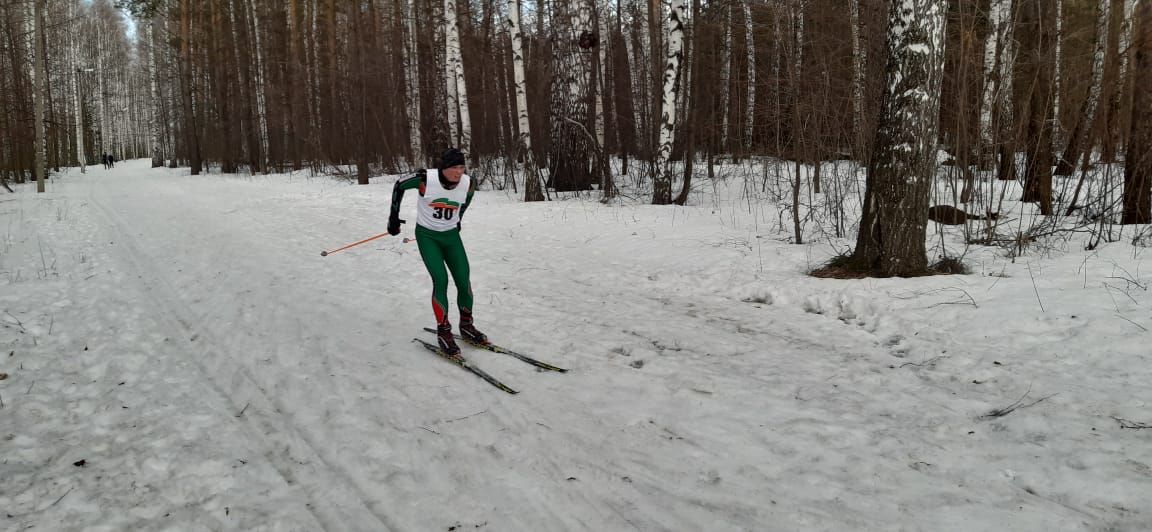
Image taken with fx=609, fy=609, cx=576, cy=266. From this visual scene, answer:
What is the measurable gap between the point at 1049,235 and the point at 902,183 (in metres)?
3.34

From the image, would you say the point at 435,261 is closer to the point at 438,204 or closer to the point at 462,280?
the point at 462,280

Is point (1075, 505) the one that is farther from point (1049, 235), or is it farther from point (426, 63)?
point (426, 63)

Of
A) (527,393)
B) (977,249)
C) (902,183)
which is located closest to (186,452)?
(527,393)

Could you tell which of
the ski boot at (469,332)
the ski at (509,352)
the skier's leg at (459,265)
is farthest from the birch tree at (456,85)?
the ski boot at (469,332)

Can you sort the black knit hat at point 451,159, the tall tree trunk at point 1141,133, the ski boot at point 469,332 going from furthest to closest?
the tall tree trunk at point 1141,133, the ski boot at point 469,332, the black knit hat at point 451,159

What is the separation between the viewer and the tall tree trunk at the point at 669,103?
12049 mm

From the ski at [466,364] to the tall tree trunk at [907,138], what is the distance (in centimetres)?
461

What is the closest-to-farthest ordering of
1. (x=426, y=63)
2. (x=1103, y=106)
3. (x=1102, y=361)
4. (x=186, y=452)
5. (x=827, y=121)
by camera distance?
(x=186, y=452) → (x=1102, y=361) → (x=1103, y=106) → (x=827, y=121) → (x=426, y=63)

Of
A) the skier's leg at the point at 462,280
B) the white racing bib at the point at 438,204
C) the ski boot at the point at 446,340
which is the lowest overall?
the ski boot at the point at 446,340

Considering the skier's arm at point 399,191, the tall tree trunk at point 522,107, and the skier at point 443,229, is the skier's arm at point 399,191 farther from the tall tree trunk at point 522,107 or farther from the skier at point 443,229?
the tall tree trunk at point 522,107

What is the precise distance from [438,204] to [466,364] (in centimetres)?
145

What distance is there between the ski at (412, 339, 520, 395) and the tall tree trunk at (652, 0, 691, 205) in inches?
332

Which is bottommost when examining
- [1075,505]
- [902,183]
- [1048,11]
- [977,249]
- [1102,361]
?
[1075,505]

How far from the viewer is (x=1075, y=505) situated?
2889 mm
